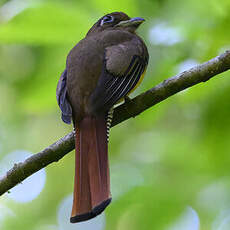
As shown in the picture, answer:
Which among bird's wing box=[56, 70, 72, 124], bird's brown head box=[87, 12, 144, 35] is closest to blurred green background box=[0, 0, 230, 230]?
bird's wing box=[56, 70, 72, 124]

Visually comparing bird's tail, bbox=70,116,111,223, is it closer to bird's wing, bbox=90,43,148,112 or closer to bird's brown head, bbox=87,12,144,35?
bird's wing, bbox=90,43,148,112

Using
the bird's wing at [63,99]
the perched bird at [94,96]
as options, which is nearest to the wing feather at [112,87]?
the perched bird at [94,96]

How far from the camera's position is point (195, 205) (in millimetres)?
4680

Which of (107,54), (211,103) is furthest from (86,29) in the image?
(211,103)

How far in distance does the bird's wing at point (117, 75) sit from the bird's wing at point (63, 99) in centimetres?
16

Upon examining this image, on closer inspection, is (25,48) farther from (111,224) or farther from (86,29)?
(86,29)

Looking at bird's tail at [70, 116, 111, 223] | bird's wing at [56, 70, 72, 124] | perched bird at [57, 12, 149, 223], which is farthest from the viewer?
bird's wing at [56, 70, 72, 124]

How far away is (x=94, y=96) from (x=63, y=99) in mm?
204

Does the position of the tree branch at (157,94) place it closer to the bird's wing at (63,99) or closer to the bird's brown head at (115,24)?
the bird's wing at (63,99)

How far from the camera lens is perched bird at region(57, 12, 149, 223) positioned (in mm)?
2869

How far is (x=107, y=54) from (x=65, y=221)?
8.75 feet

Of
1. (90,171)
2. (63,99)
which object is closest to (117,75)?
(63,99)

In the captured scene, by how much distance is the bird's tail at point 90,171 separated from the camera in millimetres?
2766

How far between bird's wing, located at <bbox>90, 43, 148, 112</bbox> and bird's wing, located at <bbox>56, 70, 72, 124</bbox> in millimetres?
157
